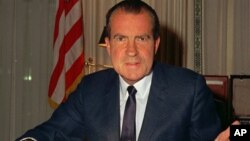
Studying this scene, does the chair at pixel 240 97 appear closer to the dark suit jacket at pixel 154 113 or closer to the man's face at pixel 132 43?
the dark suit jacket at pixel 154 113

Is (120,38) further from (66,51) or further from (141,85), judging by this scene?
(66,51)

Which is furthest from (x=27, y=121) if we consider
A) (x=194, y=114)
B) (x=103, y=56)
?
(x=194, y=114)

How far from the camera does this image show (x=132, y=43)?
1426mm

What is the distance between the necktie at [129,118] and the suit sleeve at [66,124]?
0.72 ft

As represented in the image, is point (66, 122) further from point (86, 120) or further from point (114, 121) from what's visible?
point (114, 121)

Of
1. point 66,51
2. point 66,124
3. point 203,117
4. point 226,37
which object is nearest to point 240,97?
point 226,37

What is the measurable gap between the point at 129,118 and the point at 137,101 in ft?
0.29

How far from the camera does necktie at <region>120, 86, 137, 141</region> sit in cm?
149

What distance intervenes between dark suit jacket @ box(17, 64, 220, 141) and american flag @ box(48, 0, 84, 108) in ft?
6.80

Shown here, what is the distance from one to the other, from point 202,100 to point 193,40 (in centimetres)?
241

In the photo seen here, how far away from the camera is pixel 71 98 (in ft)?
5.51

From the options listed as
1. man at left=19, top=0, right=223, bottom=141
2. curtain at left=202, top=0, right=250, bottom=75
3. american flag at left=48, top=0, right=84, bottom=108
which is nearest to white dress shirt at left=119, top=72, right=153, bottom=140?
man at left=19, top=0, right=223, bottom=141

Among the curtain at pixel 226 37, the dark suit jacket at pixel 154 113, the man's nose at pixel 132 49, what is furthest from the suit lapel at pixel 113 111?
the curtain at pixel 226 37

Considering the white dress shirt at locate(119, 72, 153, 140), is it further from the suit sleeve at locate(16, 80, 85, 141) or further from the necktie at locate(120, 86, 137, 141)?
the suit sleeve at locate(16, 80, 85, 141)
